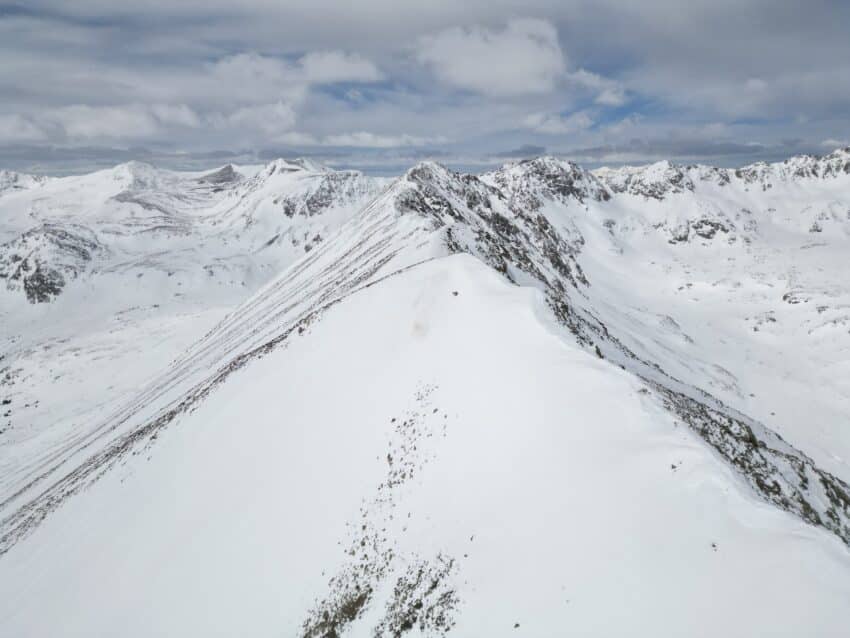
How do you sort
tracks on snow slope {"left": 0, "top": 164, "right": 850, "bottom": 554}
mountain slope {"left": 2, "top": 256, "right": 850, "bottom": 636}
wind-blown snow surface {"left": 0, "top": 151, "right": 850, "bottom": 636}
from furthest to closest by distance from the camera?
tracks on snow slope {"left": 0, "top": 164, "right": 850, "bottom": 554} < wind-blown snow surface {"left": 0, "top": 151, "right": 850, "bottom": 636} < mountain slope {"left": 2, "top": 256, "right": 850, "bottom": 636}

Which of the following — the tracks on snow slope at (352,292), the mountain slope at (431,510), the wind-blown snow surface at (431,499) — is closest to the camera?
the mountain slope at (431,510)

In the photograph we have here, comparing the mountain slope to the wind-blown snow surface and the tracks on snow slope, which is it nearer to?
the wind-blown snow surface

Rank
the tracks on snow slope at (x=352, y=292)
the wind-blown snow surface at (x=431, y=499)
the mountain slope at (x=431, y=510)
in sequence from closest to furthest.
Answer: the mountain slope at (x=431, y=510), the wind-blown snow surface at (x=431, y=499), the tracks on snow slope at (x=352, y=292)

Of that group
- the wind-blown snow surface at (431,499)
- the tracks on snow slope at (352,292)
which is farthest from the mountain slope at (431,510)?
the tracks on snow slope at (352,292)

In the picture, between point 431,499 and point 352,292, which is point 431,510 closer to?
point 431,499

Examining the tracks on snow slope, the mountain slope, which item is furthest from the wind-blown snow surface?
the tracks on snow slope

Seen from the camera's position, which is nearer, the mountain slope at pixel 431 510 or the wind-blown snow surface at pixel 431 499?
the mountain slope at pixel 431 510

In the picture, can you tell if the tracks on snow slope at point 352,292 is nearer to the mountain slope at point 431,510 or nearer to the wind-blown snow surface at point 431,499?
the wind-blown snow surface at point 431,499

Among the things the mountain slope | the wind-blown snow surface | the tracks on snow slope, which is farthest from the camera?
the tracks on snow slope

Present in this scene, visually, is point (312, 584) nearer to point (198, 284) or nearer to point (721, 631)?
point (721, 631)

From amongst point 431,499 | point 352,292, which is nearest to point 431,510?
point 431,499

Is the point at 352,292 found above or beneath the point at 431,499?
above
